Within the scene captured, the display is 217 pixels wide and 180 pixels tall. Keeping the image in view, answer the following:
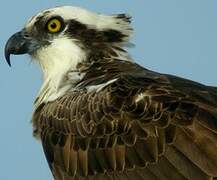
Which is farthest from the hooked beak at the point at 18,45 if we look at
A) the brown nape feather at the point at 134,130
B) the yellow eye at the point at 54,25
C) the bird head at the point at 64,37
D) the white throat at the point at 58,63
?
the brown nape feather at the point at 134,130

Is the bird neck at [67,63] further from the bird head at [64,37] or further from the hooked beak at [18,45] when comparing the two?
the hooked beak at [18,45]

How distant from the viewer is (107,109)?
40.5 ft

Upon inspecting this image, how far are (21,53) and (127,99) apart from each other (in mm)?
2450

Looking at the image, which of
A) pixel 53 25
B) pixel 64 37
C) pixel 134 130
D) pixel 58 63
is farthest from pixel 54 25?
pixel 134 130

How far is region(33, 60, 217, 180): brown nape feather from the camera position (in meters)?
11.8

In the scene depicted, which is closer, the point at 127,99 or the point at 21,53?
the point at 127,99

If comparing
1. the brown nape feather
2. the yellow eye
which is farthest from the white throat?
the brown nape feather

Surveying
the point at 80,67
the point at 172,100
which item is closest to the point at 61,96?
the point at 80,67

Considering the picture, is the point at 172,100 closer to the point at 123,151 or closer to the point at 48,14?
the point at 123,151

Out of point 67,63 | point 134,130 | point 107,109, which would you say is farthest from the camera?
point 67,63

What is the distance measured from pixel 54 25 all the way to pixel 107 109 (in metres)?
2.21

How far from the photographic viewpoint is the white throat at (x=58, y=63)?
45.2 feet

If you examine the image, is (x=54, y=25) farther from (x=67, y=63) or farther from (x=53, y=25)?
(x=67, y=63)

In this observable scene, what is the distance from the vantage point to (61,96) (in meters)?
13.2
